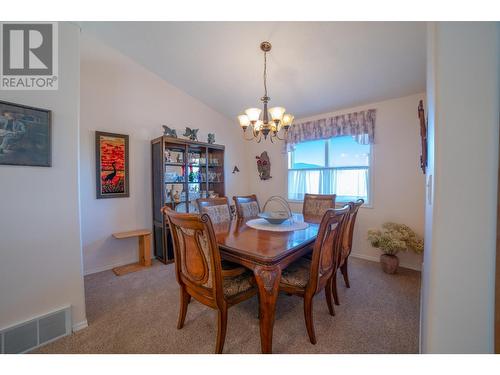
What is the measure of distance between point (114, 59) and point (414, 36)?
138 inches

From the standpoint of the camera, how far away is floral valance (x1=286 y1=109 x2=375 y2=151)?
3004 mm

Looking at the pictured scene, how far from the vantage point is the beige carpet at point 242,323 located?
145 cm

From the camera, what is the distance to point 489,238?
2.12 feet

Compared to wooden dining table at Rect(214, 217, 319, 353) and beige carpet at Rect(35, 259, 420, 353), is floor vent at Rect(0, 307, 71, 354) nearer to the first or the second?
beige carpet at Rect(35, 259, 420, 353)

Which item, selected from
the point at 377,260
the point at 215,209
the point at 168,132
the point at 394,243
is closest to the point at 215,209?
the point at 215,209

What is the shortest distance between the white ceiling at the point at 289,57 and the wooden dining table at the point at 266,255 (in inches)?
77.7

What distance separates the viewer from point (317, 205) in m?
2.87

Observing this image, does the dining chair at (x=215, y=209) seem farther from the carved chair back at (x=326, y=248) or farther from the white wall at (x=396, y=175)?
the white wall at (x=396, y=175)

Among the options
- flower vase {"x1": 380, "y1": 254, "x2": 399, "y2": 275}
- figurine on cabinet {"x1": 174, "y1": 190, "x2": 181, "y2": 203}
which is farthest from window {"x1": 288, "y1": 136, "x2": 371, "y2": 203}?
figurine on cabinet {"x1": 174, "y1": 190, "x2": 181, "y2": 203}

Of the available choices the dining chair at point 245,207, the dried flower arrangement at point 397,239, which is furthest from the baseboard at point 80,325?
the dried flower arrangement at point 397,239

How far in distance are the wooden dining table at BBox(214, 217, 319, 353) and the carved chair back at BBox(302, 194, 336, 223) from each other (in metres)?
1.07
